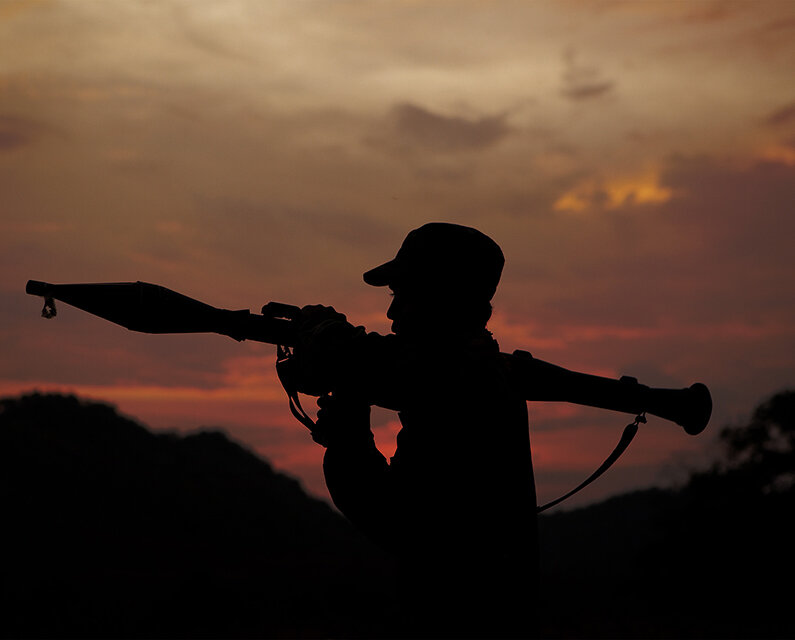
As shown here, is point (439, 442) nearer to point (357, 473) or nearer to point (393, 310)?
point (357, 473)

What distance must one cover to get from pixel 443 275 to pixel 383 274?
35 cm

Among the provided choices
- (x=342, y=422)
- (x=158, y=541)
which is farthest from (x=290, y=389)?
(x=158, y=541)

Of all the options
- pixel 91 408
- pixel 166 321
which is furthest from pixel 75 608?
pixel 166 321

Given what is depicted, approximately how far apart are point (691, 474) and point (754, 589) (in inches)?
186

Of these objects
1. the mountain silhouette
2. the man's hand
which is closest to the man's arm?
the man's hand

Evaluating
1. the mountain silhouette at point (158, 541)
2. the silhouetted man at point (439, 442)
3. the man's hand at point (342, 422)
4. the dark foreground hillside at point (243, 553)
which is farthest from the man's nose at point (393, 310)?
the mountain silhouette at point (158, 541)

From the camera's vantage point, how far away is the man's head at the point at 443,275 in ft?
15.5

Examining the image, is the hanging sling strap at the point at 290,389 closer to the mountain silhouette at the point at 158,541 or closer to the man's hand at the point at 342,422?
the man's hand at the point at 342,422

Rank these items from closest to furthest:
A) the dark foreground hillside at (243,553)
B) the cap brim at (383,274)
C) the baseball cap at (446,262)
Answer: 1. the baseball cap at (446,262)
2. the cap brim at (383,274)
3. the dark foreground hillside at (243,553)

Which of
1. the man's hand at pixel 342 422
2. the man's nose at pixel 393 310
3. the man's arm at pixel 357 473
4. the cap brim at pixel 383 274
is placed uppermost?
the cap brim at pixel 383 274

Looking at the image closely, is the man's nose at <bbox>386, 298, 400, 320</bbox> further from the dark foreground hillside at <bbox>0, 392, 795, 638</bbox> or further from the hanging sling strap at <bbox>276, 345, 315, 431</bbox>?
the dark foreground hillside at <bbox>0, 392, 795, 638</bbox>

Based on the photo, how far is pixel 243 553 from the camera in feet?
135

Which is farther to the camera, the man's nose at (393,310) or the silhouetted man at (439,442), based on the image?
the man's nose at (393,310)

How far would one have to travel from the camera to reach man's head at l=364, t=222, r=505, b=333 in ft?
15.5
